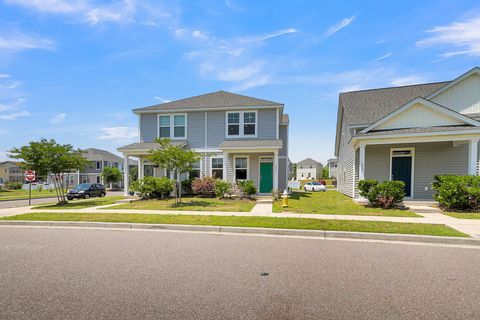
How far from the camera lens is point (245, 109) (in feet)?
61.3

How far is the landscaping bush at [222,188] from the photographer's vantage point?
1609 cm

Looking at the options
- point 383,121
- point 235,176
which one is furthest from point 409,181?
point 235,176

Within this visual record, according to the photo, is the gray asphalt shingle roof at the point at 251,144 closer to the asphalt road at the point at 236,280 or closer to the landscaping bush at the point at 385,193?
the landscaping bush at the point at 385,193

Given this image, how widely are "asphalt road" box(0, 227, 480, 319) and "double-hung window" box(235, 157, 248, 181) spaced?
11661mm

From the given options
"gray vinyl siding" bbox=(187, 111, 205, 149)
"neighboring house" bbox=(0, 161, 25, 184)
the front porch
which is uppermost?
"gray vinyl siding" bbox=(187, 111, 205, 149)

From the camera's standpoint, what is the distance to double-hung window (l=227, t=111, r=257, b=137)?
61.5ft

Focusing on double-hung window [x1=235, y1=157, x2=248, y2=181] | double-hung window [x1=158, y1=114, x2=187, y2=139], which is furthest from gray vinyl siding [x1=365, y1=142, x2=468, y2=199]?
double-hung window [x1=158, y1=114, x2=187, y2=139]

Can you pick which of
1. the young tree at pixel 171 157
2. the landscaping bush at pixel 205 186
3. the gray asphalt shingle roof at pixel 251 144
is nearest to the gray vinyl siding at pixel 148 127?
the landscaping bush at pixel 205 186

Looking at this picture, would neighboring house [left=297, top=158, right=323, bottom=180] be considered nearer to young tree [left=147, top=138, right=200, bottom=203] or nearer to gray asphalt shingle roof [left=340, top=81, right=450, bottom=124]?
gray asphalt shingle roof [left=340, top=81, right=450, bottom=124]

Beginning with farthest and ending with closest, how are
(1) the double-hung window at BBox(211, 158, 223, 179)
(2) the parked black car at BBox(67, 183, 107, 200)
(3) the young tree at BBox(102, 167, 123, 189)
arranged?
1. (3) the young tree at BBox(102, 167, 123, 189)
2. (2) the parked black car at BBox(67, 183, 107, 200)
3. (1) the double-hung window at BBox(211, 158, 223, 179)

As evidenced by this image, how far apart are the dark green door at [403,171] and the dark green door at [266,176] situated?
741 cm

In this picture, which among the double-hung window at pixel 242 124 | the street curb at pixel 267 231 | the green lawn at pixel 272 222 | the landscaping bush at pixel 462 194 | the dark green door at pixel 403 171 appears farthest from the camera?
the double-hung window at pixel 242 124

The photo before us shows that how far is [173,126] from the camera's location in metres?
19.7

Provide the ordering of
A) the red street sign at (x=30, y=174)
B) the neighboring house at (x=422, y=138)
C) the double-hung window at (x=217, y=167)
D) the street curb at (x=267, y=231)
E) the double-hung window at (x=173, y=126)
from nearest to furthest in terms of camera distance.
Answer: the street curb at (x=267, y=231) → the neighboring house at (x=422, y=138) → the red street sign at (x=30, y=174) → the double-hung window at (x=217, y=167) → the double-hung window at (x=173, y=126)
